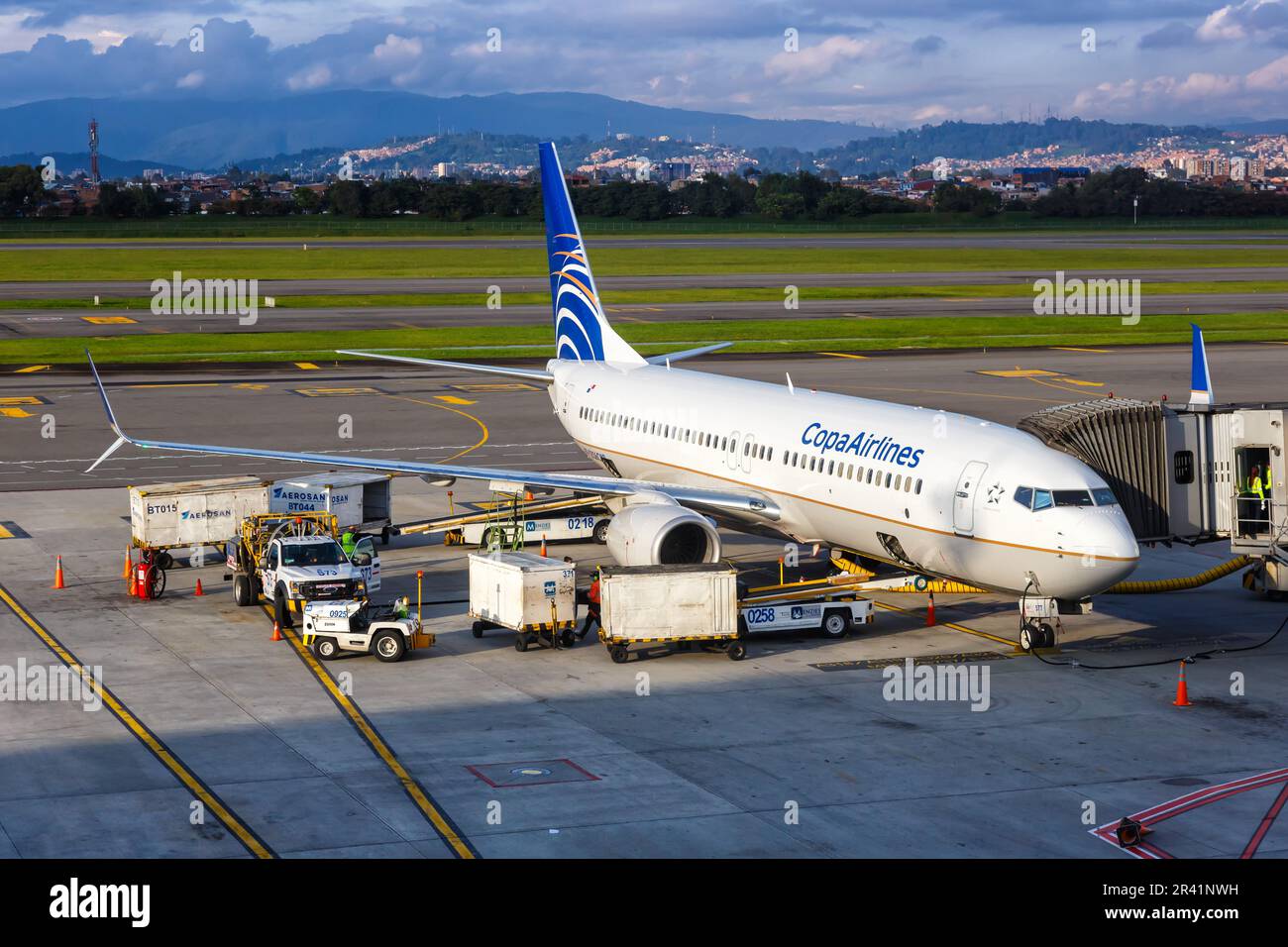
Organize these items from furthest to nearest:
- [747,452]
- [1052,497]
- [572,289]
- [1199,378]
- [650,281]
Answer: [650,281] → [572,289] → [1199,378] → [747,452] → [1052,497]

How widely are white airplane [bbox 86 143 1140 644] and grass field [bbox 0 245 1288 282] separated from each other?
106m

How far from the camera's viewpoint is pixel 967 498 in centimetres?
3300

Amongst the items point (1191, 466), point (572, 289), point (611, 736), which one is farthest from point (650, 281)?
point (611, 736)

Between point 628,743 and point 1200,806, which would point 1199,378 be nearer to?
point 1200,806

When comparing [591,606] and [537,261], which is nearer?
[591,606]

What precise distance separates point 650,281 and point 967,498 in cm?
11237

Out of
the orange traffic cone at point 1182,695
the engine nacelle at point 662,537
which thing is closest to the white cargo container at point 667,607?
the engine nacelle at point 662,537

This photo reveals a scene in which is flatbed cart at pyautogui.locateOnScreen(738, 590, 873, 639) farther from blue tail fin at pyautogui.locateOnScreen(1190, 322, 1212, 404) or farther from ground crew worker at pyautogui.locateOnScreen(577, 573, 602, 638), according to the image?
blue tail fin at pyautogui.locateOnScreen(1190, 322, 1212, 404)

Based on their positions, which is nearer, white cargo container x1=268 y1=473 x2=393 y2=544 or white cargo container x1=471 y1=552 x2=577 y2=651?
white cargo container x1=471 y1=552 x2=577 y2=651

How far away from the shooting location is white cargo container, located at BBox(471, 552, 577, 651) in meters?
33.7

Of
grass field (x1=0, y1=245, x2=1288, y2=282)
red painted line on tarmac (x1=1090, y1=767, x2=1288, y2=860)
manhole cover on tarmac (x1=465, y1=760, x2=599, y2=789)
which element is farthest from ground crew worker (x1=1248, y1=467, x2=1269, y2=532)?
grass field (x1=0, y1=245, x2=1288, y2=282)
